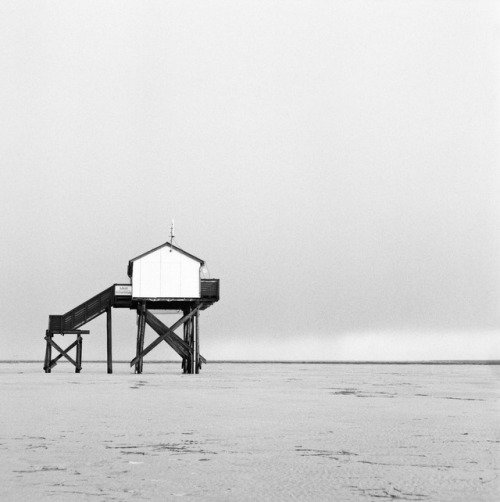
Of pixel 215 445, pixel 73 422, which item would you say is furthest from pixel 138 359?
pixel 215 445

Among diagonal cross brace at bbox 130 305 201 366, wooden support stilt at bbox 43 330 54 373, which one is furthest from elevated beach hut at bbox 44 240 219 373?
wooden support stilt at bbox 43 330 54 373

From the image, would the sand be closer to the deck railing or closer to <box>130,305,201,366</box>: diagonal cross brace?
<box>130,305,201,366</box>: diagonal cross brace

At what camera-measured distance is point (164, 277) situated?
1511 inches

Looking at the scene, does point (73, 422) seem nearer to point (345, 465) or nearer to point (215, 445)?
point (215, 445)

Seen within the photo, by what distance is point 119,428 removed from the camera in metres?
10.7

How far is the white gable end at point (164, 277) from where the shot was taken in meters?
38.3

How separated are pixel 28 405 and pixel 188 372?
2667cm

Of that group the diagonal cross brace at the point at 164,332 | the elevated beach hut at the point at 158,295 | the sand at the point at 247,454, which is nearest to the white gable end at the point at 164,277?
the elevated beach hut at the point at 158,295

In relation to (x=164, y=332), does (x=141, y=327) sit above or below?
above

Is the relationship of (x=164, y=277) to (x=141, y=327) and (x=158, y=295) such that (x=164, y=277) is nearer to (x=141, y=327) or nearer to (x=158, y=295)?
(x=158, y=295)

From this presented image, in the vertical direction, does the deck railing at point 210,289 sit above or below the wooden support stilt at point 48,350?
above

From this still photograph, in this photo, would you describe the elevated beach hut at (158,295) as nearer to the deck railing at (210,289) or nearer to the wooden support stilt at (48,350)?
the deck railing at (210,289)

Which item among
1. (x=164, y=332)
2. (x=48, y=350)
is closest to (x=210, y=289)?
(x=164, y=332)

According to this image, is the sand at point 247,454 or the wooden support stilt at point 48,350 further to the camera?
the wooden support stilt at point 48,350
